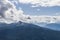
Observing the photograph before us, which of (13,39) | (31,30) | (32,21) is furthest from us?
(32,21)

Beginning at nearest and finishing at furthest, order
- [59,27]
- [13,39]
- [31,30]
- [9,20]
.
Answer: [13,39]
[59,27]
[31,30]
[9,20]

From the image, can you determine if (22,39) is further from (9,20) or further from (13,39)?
(9,20)

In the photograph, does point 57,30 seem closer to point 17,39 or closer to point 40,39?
point 40,39

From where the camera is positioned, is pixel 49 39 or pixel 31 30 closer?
pixel 49 39

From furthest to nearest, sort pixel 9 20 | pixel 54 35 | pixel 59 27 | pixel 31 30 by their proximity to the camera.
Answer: pixel 9 20 → pixel 31 30 → pixel 54 35 → pixel 59 27

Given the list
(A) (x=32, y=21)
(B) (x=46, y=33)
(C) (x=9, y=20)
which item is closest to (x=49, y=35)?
(B) (x=46, y=33)

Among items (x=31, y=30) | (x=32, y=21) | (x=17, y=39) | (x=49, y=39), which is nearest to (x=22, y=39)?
(x=17, y=39)
